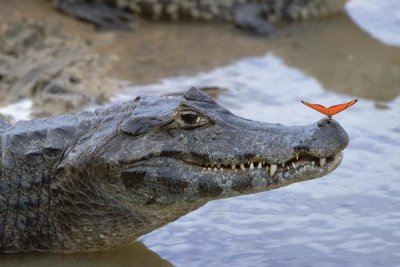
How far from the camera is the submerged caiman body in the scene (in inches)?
155

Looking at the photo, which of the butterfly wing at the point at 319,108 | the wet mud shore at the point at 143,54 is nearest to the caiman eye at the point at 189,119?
the butterfly wing at the point at 319,108

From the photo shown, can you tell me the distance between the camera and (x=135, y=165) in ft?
13.3

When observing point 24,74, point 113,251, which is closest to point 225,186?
point 113,251

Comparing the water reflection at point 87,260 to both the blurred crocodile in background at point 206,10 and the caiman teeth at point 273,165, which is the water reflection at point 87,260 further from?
the blurred crocodile in background at point 206,10

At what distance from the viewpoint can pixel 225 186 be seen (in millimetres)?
3971

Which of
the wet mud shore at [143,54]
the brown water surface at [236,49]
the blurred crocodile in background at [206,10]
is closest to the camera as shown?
the wet mud shore at [143,54]

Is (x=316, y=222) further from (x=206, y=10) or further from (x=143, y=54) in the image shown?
(x=206, y=10)

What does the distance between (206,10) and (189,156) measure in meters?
5.60

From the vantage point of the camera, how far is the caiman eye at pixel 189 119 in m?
4.06

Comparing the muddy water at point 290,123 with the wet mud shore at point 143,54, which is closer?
the muddy water at point 290,123

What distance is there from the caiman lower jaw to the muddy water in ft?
1.98

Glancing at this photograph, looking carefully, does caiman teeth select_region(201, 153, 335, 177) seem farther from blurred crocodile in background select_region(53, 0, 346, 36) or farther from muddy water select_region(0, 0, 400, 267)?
blurred crocodile in background select_region(53, 0, 346, 36)

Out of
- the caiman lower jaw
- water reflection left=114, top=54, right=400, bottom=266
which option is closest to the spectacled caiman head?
the caiman lower jaw

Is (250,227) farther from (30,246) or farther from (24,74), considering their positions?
(24,74)
